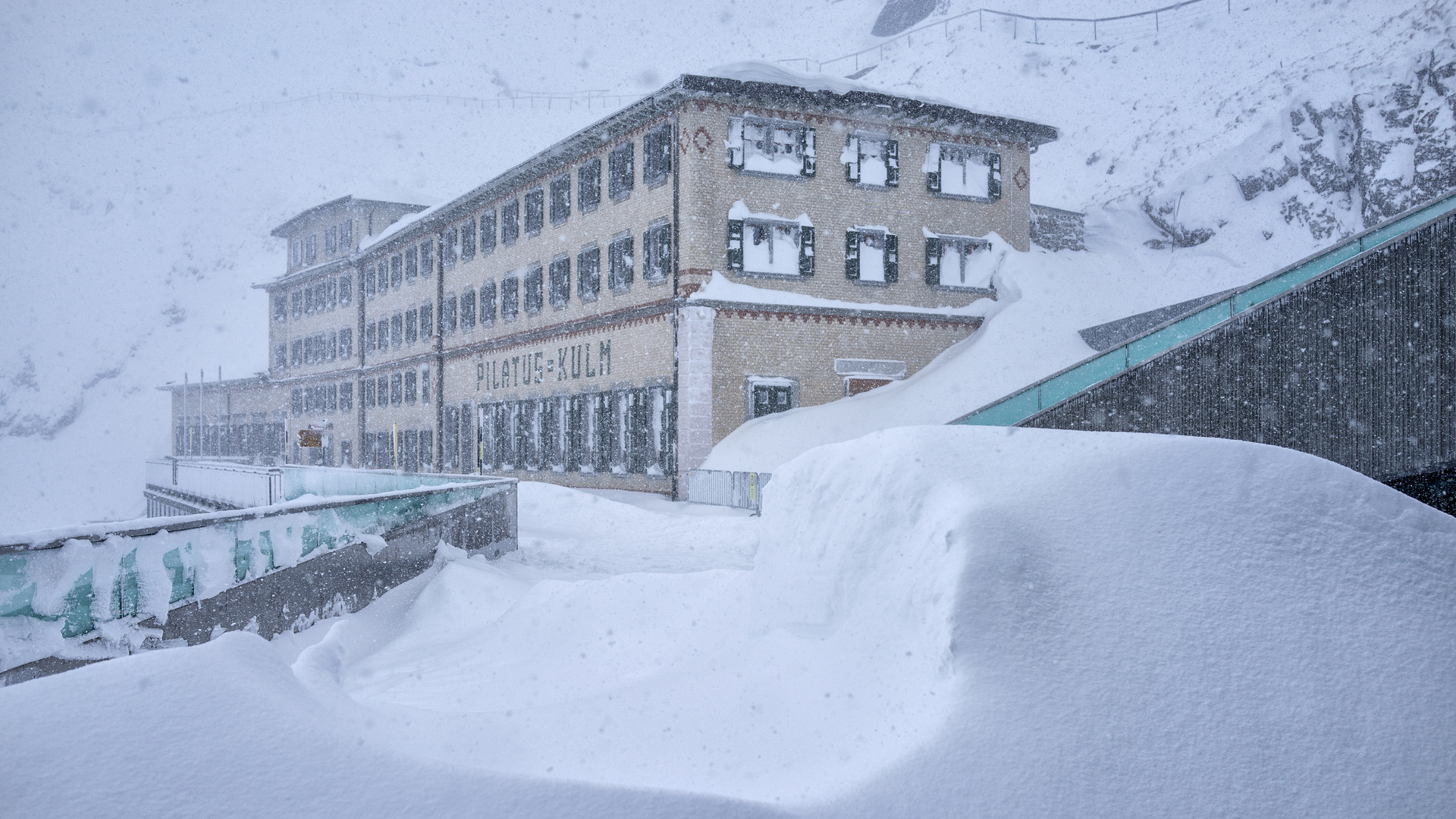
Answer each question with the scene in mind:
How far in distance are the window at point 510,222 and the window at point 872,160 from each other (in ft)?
39.3

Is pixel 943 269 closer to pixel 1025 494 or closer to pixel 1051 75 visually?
pixel 1025 494

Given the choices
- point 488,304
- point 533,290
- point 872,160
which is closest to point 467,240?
point 488,304

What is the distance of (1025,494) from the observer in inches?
165

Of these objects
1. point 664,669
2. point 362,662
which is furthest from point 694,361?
point 664,669

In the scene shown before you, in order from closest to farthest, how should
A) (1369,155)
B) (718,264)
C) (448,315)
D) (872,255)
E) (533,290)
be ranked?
1. (718,264)
2. (872,255)
3. (533,290)
4. (1369,155)
5. (448,315)

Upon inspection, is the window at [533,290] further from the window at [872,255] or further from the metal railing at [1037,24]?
the metal railing at [1037,24]

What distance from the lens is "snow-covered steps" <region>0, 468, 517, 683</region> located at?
5.21 m

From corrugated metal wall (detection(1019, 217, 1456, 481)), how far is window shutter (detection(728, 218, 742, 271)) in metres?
12.9

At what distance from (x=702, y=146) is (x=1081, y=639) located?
67.1 feet

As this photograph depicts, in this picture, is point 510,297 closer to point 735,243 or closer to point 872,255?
point 735,243

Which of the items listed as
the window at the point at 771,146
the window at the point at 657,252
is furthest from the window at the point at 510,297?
the window at the point at 771,146

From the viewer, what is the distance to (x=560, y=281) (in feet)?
91.4

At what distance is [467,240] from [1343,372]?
29649 millimetres

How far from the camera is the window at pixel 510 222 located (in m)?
30.4
